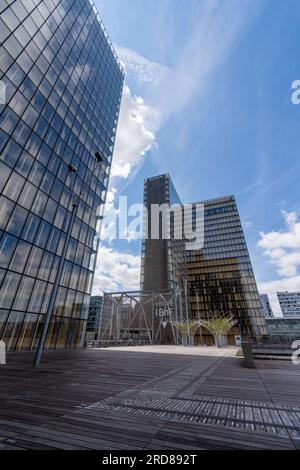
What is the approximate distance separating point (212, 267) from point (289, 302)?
14095 centimetres

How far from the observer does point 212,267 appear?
7525 centimetres

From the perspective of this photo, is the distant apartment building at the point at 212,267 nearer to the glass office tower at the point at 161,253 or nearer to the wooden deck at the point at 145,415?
the glass office tower at the point at 161,253

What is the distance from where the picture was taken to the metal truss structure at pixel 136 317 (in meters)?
40.9

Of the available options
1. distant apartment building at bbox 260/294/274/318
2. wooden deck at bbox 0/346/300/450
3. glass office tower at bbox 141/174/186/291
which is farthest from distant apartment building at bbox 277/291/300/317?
wooden deck at bbox 0/346/300/450

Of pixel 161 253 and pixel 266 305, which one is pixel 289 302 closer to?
pixel 266 305

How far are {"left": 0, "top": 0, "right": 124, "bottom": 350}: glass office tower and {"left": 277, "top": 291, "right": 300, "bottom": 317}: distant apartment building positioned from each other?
191352mm

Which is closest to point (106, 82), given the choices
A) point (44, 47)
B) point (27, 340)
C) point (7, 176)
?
point (44, 47)

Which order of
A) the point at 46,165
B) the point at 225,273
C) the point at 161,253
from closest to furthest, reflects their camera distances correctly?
1. the point at 46,165
2. the point at 161,253
3. the point at 225,273

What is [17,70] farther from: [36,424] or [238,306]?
[238,306]

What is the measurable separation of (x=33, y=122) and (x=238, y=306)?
2706 inches

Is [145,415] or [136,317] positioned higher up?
[136,317]

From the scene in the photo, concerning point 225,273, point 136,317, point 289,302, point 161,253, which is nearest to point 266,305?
point 289,302

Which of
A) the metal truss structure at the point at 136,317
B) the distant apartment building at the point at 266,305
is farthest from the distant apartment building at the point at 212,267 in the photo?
the distant apartment building at the point at 266,305

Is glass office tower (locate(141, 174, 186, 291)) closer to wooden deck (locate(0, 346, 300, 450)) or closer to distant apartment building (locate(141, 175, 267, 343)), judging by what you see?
distant apartment building (locate(141, 175, 267, 343))
